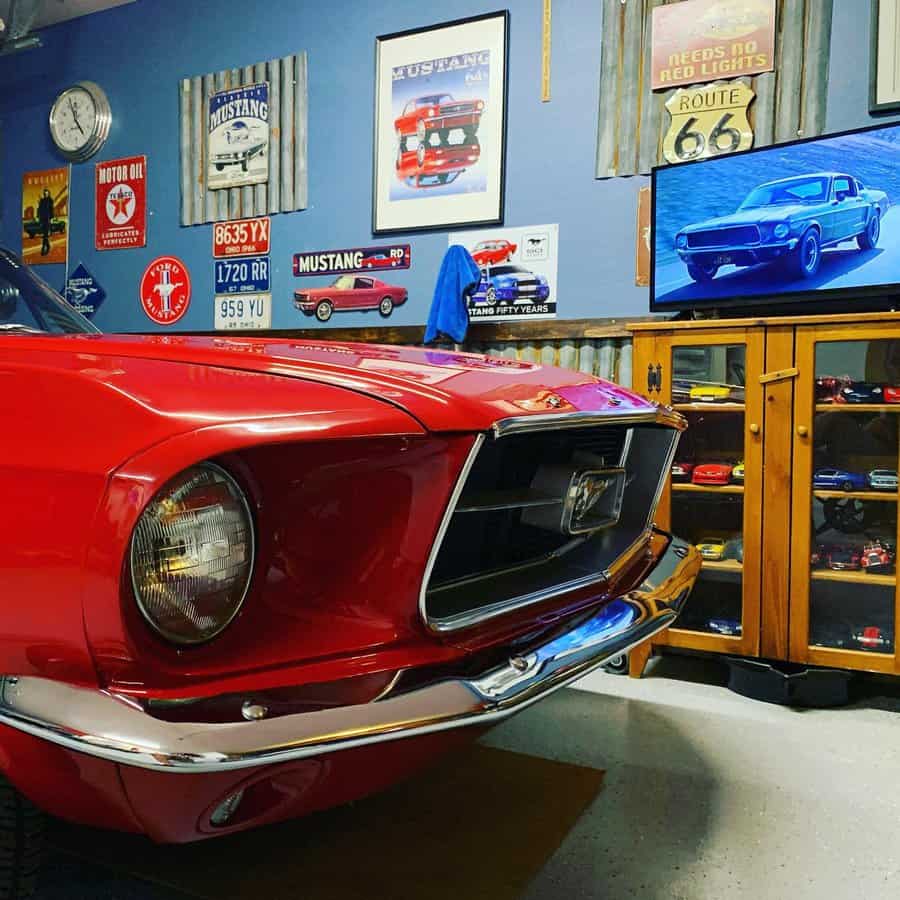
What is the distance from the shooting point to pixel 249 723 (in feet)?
2.57

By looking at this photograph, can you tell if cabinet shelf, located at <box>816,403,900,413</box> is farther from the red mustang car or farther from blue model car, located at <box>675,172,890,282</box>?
the red mustang car

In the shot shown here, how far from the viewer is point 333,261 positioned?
3.65 m

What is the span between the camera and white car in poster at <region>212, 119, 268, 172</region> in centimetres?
381

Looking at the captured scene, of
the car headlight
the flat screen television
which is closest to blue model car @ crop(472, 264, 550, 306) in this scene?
the flat screen television

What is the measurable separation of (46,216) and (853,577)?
14.9 ft

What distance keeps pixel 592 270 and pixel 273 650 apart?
98.6 inches

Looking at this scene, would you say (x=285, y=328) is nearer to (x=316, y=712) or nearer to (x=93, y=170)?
(x=93, y=170)

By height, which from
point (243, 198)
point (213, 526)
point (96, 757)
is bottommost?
point (96, 757)

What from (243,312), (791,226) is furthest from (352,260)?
(791,226)

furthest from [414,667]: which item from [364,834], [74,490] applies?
[364,834]

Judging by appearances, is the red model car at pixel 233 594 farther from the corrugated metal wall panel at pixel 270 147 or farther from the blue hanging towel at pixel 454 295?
the corrugated metal wall panel at pixel 270 147

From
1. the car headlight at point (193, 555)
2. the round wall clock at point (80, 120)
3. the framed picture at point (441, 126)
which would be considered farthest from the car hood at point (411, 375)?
the round wall clock at point (80, 120)

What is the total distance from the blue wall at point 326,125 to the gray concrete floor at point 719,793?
60.9 inches

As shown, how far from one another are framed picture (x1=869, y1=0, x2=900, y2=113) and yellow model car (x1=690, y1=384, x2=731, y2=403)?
44.1 inches
